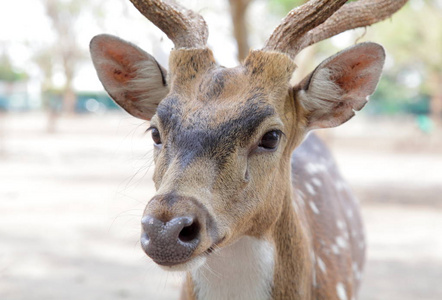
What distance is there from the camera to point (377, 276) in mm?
6438

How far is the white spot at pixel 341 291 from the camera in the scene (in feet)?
9.90

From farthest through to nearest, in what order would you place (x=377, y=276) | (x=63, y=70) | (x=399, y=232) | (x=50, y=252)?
1. (x=63, y=70)
2. (x=399, y=232)
3. (x=50, y=252)
4. (x=377, y=276)

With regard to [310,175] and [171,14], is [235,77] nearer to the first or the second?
[171,14]

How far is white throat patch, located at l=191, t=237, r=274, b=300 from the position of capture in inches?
96.0

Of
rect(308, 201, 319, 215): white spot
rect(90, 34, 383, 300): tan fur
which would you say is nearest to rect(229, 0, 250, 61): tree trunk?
rect(308, 201, 319, 215): white spot

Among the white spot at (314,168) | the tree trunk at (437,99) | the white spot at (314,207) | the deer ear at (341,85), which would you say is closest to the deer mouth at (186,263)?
the deer ear at (341,85)

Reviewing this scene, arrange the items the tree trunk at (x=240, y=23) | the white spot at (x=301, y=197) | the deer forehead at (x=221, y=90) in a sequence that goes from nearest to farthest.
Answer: the deer forehead at (x=221, y=90) < the white spot at (x=301, y=197) < the tree trunk at (x=240, y=23)

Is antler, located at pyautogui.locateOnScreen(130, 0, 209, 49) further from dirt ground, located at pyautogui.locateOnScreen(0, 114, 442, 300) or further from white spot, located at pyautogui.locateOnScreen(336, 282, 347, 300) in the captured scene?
white spot, located at pyautogui.locateOnScreen(336, 282, 347, 300)

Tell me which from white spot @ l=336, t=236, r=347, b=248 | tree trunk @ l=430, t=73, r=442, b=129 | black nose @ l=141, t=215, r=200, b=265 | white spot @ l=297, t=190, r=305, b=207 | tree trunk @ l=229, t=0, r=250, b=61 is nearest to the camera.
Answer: black nose @ l=141, t=215, r=200, b=265

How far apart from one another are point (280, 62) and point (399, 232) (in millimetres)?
6419

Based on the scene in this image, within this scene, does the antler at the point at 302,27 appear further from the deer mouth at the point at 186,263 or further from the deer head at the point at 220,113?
the deer mouth at the point at 186,263

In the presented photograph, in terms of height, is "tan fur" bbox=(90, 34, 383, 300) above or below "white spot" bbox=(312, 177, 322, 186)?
above

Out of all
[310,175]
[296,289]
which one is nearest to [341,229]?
[310,175]

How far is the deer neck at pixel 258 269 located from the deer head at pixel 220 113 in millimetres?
97
